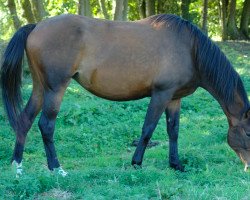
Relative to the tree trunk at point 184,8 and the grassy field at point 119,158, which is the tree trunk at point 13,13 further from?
the tree trunk at point 184,8

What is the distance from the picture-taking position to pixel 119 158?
6.95 metres

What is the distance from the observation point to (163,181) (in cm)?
524

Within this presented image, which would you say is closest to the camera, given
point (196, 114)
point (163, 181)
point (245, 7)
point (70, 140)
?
point (163, 181)

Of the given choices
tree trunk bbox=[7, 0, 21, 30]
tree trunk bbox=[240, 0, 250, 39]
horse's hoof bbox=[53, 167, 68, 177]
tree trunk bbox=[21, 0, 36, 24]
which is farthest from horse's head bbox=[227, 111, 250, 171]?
tree trunk bbox=[240, 0, 250, 39]

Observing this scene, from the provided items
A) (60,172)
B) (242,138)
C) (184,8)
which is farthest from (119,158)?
(184,8)

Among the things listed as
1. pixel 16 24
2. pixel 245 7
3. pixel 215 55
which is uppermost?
pixel 215 55

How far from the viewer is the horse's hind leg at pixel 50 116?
589 centimetres

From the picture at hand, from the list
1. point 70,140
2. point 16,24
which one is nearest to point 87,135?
point 70,140

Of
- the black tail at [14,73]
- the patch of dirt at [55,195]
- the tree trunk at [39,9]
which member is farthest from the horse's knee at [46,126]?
the tree trunk at [39,9]

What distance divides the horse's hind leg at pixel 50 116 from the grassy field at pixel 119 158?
237mm

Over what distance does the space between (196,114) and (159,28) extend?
4.62 metres

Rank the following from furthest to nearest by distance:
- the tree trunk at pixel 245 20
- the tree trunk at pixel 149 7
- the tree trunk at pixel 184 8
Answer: the tree trunk at pixel 245 20, the tree trunk at pixel 184 8, the tree trunk at pixel 149 7

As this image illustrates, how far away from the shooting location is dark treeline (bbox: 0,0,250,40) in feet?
49.3

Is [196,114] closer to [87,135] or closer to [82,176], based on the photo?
[87,135]
